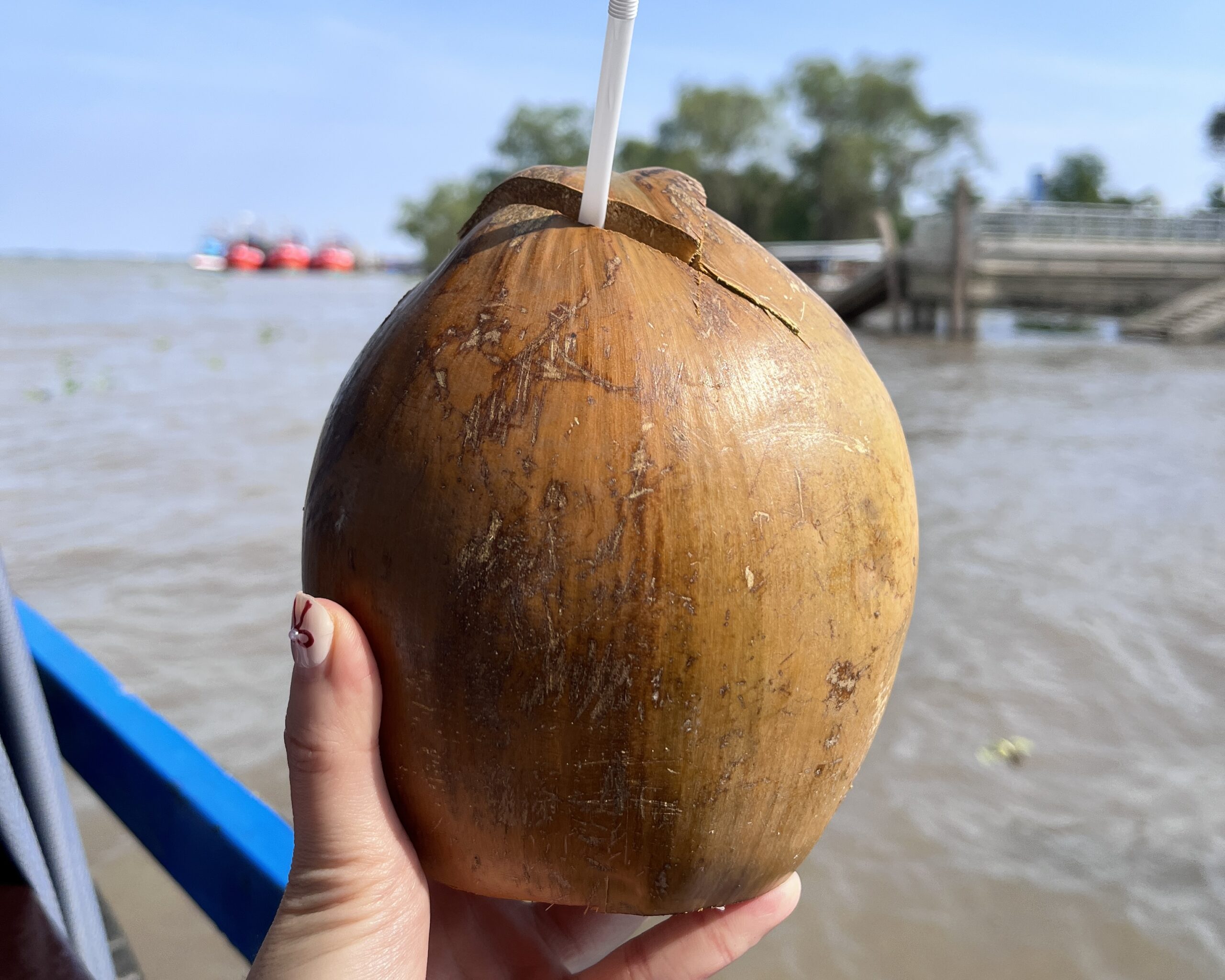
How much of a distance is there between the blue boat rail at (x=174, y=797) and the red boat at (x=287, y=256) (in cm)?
6517

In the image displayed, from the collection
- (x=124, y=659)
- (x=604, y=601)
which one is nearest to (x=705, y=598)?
(x=604, y=601)

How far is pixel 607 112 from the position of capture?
1.01 meters

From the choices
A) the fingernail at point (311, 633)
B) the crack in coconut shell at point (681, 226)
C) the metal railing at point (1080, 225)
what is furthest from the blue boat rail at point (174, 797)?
the metal railing at point (1080, 225)

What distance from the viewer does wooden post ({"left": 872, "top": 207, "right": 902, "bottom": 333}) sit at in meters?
19.0

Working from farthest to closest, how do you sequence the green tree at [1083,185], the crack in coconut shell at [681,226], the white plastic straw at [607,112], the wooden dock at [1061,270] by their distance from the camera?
the green tree at [1083,185] → the wooden dock at [1061,270] → the crack in coconut shell at [681,226] → the white plastic straw at [607,112]

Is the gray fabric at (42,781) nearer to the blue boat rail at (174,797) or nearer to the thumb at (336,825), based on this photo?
the blue boat rail at (174,797)

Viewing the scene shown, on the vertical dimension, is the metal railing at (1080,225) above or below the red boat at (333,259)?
above

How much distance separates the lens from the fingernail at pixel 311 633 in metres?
0.96

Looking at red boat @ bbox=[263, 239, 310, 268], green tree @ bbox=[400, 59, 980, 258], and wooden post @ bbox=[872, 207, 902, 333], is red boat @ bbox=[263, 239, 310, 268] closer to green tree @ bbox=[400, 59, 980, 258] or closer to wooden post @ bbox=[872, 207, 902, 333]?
green tree @ bbox=[400, 59, 980, 258]

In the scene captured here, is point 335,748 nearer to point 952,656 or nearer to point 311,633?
point 311,633

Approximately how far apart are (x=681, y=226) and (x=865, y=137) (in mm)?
56299

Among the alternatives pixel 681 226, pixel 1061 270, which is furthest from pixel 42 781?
pixel 1061 270

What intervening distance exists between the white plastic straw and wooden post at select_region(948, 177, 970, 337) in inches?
662

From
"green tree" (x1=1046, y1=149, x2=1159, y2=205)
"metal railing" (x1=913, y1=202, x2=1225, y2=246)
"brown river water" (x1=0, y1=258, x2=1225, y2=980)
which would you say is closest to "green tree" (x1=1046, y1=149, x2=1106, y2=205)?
"green tree" (x1=1046, y1=149, x2=1159, y2=205)
